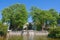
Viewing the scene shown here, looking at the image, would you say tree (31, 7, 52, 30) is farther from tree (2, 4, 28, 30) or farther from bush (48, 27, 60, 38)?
bush (48, 27, 60, 38)

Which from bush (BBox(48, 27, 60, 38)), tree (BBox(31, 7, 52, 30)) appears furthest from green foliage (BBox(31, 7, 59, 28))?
bush (BBox(48, 27, 60, 38))

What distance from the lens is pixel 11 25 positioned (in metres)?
71.5

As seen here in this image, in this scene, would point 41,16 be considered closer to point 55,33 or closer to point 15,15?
point 15,15

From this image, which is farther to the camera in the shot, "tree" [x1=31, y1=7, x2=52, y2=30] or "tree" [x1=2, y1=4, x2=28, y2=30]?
"tree" [x1=31, y1=7, x2=52, y2=30]

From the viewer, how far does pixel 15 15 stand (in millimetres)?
68375

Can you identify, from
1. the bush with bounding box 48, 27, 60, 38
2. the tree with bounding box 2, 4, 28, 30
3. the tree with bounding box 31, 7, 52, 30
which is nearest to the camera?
the bush with bounding box 48, 27, 60, 38

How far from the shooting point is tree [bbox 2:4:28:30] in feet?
225

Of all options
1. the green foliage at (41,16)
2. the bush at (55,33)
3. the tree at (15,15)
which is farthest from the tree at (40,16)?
the bush at (55,33)

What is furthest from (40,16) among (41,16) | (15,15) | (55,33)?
(55,33)

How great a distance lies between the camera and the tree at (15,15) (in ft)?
225

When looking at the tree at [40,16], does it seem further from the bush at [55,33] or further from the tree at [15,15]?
the bush at [55,33]

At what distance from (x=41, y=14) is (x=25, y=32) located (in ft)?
35.0

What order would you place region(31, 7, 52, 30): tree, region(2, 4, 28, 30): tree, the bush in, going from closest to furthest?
the bush → region(2, 4, 28, 30): tree → region(31, 7, 52, 30): tree

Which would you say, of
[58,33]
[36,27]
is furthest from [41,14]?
[58,33]
